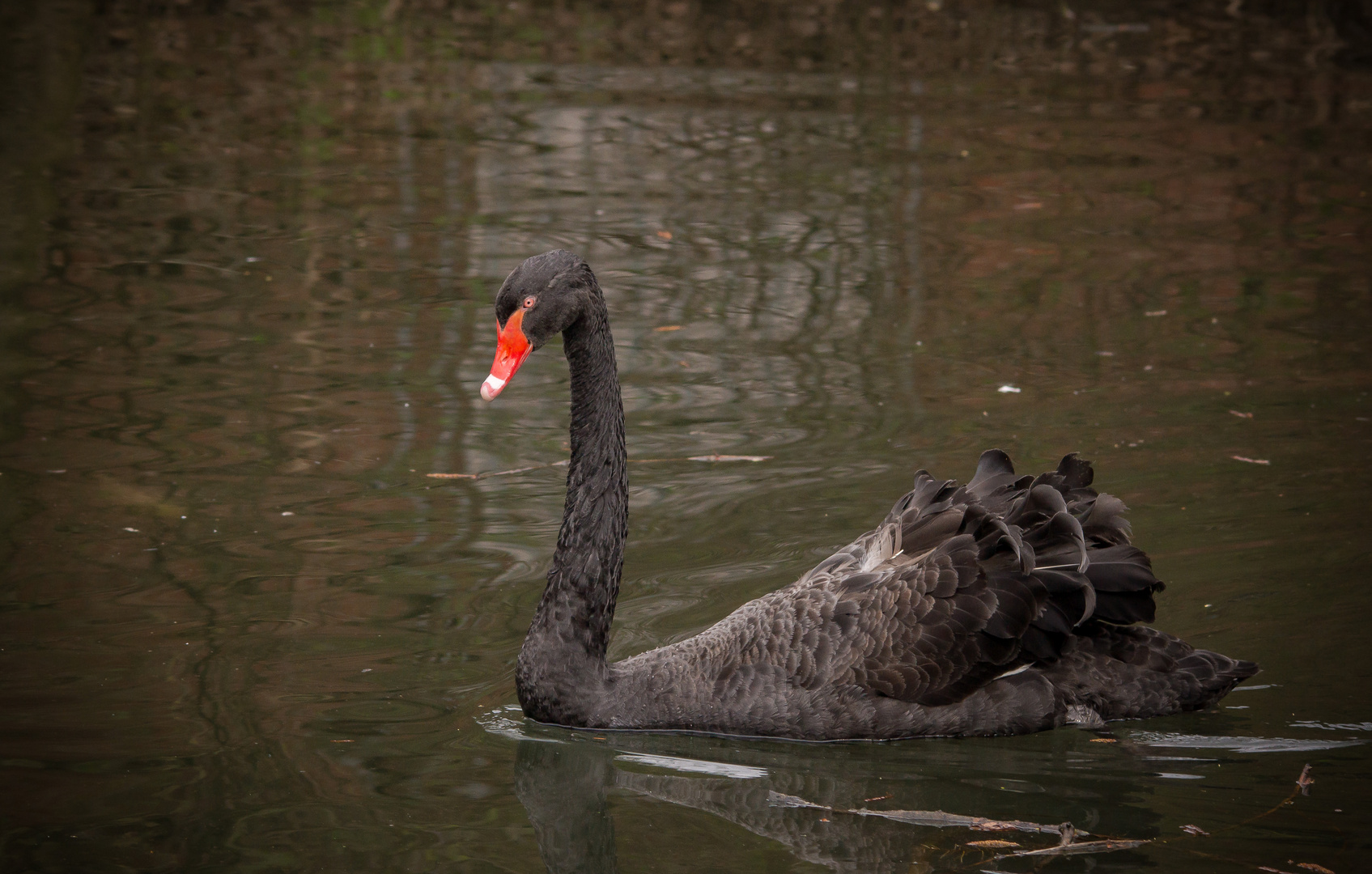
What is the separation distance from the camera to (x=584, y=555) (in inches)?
189

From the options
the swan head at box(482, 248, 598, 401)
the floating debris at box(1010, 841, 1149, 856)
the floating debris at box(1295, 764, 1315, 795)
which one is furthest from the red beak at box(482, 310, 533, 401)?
the floating debris at box(1295, 764, 1315, 795)

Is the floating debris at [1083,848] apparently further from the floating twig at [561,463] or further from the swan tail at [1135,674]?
the floating twig at [561,463]

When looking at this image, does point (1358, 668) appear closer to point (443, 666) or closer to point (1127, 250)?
point (443, 666)

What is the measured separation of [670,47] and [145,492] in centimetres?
1192

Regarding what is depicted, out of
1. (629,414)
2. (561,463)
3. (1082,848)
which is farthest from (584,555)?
(629,414)

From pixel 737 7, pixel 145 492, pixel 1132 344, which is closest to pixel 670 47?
pixel 737 7

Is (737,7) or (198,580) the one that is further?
(737,7)

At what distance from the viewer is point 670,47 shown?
1719 cm

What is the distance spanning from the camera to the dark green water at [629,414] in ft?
14.0

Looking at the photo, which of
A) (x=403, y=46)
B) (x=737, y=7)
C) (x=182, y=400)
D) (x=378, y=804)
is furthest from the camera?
(x=737, y=7)

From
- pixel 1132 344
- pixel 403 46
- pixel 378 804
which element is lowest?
pixel 378 804

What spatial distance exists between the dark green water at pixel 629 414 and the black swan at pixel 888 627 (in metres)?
0.12

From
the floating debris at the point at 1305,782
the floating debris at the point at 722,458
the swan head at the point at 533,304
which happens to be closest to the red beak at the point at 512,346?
the swan head at the point at 533,304

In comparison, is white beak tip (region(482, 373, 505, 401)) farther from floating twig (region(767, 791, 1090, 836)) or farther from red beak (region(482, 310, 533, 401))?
floating twig (region(767, 791, 1090, 836))
